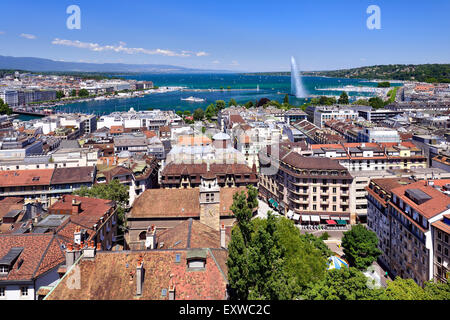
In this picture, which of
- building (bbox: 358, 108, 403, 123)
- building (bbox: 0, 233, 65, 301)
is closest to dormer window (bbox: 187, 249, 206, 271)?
building (bbox: 0, 233, 65, 301)

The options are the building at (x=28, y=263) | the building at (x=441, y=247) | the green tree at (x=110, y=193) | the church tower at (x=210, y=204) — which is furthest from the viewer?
the green tree at (x=110, y=193)

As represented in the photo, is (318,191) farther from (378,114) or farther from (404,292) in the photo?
(378,114)

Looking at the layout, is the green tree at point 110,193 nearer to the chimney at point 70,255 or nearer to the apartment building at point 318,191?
the chimney at point 70,255

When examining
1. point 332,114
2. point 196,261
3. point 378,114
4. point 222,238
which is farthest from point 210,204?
point 378,114

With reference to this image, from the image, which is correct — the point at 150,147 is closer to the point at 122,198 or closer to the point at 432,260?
the point at 122,198

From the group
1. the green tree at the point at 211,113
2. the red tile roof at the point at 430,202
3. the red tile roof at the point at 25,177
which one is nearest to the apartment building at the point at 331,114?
the green tree at the point at 211,113
